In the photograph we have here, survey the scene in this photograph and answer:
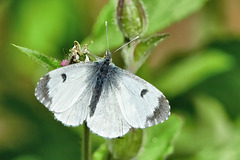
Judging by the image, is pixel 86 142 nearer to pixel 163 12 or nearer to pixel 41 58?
pixel 41 58

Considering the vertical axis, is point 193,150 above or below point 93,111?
below

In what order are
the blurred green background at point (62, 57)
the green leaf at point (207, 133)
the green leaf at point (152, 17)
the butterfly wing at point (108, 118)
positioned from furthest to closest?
the blurred green background at point (62, 57)
the green leaf at point (207, 133)
the green leaf at point (152, 17)
the butterfly wing at point (108, 118)

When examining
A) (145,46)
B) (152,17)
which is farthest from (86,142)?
(152,17)

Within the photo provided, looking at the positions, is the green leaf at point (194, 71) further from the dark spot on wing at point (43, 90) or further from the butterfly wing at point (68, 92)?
the dark spot on wing at point (43, 90)

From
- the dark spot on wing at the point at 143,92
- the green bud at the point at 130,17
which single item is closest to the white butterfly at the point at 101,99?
the dark spot on wing at the point at 143,92

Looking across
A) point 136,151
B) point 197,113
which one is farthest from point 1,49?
point 136,151

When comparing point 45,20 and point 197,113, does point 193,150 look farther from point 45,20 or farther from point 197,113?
point 45,20

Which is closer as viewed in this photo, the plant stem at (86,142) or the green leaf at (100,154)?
the plant stem at (86,142)

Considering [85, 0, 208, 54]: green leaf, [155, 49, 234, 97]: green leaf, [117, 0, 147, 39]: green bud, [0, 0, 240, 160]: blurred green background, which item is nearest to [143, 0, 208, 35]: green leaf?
[85, 0, 208, 54]: green leaf
